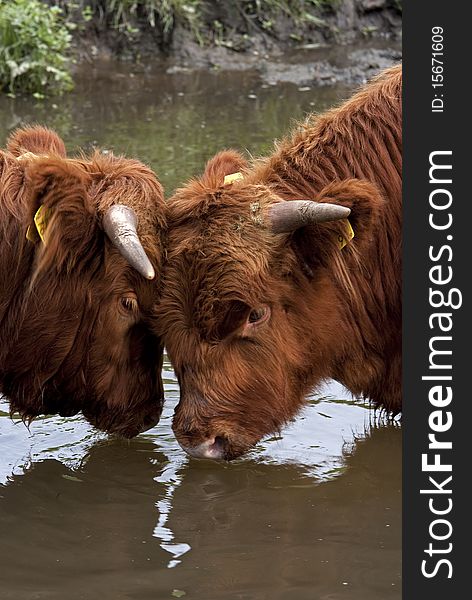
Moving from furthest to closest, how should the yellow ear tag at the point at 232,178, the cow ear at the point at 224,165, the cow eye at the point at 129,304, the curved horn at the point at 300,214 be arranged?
1. the cow ear at the point at 224,165
2. the yellow ear tag at the point at 232,178
3. the cow eye at the point at 129,304
4. the curved horn at the point at 300,214

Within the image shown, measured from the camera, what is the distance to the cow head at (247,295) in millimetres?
6031

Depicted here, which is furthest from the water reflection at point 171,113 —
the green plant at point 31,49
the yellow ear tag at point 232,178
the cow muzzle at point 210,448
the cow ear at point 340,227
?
the cow muzzle at point 210,448

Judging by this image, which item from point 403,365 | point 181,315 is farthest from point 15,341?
point 403,365

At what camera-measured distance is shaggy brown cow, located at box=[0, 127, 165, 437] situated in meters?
6.07

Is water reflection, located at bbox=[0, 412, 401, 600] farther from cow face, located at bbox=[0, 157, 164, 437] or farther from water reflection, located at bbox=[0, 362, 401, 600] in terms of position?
cow face, located at bbox=[0, 157, 164, 437]

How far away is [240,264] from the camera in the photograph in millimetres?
6023

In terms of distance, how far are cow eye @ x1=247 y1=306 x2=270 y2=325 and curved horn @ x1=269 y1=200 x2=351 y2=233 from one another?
15.4 inches

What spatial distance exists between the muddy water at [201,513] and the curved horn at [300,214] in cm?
152

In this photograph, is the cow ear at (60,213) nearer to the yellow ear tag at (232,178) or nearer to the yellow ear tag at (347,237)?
the yellow ear tag at (232,178)

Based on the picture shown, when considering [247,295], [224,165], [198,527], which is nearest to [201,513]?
[198,527]

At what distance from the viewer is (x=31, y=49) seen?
13.8 m

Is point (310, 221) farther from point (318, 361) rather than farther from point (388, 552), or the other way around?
point (388, 552)

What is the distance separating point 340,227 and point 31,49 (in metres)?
8.58

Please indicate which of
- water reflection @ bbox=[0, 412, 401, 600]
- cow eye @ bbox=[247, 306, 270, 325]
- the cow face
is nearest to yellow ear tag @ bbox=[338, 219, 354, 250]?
cow eye @ bbox=[247, 306, 270, 325]
